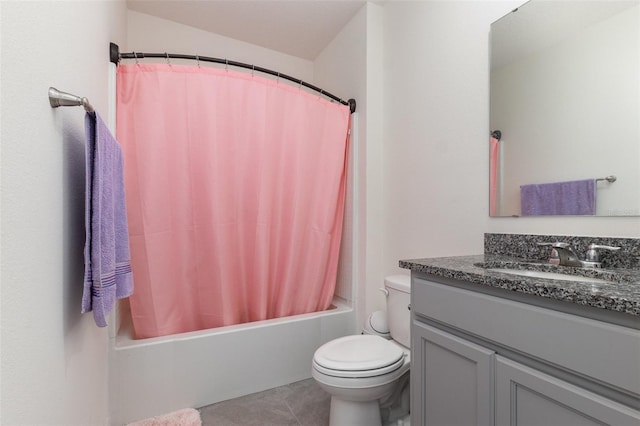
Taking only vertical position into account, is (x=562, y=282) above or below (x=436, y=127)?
below

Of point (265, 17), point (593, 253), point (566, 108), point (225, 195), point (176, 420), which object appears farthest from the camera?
point (265, 17)

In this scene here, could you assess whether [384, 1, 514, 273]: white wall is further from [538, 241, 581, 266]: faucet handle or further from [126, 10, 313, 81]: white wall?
[126, 10, 313, 81]: white wall

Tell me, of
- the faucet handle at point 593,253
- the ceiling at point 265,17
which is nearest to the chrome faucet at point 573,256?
the faucet handle at point 593,253

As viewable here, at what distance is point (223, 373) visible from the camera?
5.38ft

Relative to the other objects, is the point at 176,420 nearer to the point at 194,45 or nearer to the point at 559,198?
the point at 559,198

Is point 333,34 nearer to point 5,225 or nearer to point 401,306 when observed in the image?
point 401,306

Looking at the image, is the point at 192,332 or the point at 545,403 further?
the point at 192,332

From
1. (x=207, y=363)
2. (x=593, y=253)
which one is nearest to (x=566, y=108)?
(x=593, y=253)

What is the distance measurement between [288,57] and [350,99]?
950 millimetres

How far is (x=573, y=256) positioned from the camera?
103 centimetres

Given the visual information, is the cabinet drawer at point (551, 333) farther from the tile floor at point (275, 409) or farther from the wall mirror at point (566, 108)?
the tile floor at point (275, 409)

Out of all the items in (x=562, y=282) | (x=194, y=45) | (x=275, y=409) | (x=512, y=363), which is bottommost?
(x=275, y=409)

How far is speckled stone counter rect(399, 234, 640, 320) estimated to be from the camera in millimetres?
603

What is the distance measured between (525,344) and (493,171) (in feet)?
2.90
